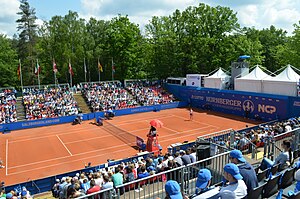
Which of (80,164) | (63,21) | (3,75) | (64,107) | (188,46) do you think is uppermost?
(63,21)

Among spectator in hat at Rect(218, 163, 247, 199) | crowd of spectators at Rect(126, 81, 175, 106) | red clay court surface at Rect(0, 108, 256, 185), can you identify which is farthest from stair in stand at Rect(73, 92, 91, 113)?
spectator in hat at Rect(218, 163, 247, 199)

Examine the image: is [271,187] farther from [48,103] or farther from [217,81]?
[48,103]

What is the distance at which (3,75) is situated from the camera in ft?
173

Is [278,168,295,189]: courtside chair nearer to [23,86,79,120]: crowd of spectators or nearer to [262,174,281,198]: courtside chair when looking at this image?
[262,174,281,198]: courtside chair

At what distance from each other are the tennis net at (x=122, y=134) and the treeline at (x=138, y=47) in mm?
19465

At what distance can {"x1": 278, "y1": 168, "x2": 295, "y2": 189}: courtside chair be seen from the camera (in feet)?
23.4

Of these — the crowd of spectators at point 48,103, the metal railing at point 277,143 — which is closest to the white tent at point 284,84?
the metal railing at point 277,143

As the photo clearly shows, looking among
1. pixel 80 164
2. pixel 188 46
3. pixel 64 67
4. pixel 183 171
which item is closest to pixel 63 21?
pixel 64 67

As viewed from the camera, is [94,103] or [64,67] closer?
[94,103]

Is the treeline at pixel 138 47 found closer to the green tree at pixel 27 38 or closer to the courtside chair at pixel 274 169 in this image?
the green tree at pixel 27 38

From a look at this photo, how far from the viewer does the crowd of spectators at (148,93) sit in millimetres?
41156

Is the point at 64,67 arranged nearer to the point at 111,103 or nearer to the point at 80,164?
the point at 111,103

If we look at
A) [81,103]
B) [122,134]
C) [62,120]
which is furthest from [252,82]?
[62,120]

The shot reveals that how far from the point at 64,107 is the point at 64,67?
23.9m
